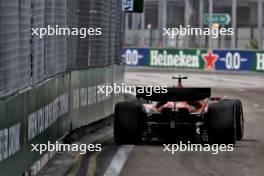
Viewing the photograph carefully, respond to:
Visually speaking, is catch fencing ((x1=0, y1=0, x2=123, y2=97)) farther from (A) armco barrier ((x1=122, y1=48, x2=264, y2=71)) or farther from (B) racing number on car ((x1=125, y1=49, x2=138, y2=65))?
(B) racing number on car ((x1=125, y1=49, x2=138, y2=65))

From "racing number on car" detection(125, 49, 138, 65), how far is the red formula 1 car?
141ft

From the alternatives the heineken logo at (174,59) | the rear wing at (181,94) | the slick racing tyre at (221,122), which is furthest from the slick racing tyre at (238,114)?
the heineken logo at (174,59)

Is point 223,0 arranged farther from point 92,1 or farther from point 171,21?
point 92,1

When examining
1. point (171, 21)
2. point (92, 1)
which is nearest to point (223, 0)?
point (171, 21)

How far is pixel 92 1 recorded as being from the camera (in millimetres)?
19219

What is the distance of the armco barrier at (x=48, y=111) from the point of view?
10.4 metres

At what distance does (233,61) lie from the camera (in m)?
54.2

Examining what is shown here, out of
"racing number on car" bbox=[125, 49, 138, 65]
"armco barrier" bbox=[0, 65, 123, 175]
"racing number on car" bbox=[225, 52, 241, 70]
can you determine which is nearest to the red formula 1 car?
"armco barrier" bbox=[0, 65, 123, 175]

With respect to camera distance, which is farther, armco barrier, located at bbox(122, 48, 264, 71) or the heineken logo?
the heineken logo

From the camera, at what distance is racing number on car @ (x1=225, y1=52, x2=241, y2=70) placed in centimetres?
5362

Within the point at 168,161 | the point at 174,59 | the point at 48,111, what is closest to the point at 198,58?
the point at 174,59

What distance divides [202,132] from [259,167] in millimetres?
2865

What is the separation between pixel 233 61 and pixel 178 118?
38161 mm

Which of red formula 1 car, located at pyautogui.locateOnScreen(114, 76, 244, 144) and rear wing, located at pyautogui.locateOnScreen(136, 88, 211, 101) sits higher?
rear wing, located at pyautogui.locateOnScreen(136, 88, 211, 101)
